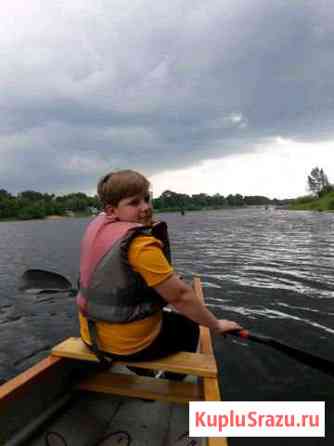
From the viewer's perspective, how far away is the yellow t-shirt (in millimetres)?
2479

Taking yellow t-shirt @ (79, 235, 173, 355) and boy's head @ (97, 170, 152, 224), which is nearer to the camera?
yellow t-shirt @ (79, 235, 173, 355)

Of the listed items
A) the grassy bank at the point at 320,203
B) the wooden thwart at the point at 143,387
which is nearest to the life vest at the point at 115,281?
the wooden thwart at the point at 143,387

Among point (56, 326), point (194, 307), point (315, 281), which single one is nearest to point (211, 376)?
point (194, 307)

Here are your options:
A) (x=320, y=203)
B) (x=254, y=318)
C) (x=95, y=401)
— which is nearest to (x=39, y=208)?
(x=320, y=203)

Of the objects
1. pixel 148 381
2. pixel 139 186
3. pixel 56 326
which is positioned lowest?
pixel 56 326

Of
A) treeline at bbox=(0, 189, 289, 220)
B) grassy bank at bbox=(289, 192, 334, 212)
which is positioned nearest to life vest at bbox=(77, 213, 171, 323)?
grassy bank at bbox=(289, 192, 334, 212)

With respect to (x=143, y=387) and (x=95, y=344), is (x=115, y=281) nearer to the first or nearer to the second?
(x=95, y=344)

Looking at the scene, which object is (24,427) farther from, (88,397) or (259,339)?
(259,339)

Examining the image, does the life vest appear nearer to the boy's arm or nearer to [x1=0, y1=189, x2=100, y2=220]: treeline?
the boy's arm

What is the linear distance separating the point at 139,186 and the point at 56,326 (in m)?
6.47

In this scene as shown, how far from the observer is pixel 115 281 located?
2680 mm

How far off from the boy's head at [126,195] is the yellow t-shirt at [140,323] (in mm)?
335

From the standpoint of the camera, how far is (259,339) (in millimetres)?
3420

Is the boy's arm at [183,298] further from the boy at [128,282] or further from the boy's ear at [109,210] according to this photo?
the boy's ear at [109,210]
